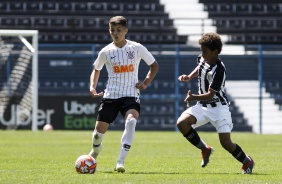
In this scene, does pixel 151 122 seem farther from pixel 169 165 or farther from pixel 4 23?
pixel 169 165

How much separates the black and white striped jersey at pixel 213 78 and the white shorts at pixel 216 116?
0.31 feet

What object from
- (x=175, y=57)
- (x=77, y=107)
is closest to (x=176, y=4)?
(x=175, y=57)

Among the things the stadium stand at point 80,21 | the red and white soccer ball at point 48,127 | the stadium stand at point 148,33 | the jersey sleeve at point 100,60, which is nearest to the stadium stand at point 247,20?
the stadium stand at point 148,33

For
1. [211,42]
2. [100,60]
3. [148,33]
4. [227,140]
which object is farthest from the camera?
[148,33]

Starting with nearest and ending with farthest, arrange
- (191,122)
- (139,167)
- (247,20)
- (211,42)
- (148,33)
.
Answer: (211,42)
(191,122)
(139,167)
(148,33)
(247,20)

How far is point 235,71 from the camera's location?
2577cm

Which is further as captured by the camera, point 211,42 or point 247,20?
point 247,20

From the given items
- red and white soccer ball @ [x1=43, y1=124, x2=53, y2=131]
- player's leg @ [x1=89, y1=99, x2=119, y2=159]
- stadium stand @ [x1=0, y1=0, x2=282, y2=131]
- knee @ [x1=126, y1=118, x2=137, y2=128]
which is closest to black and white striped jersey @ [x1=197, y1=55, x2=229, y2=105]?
knee @ [x1=126, y1=118, x2=137, y2=128]

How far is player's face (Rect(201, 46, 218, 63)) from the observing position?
883 centimetres

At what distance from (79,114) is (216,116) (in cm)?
1606

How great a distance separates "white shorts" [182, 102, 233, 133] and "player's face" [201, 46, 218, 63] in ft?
1.57

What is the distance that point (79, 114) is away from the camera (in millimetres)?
24828

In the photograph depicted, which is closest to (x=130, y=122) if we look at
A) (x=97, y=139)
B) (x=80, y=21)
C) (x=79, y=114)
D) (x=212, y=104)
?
(x=97, y=139)

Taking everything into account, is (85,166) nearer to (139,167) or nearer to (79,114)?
(139,167)
